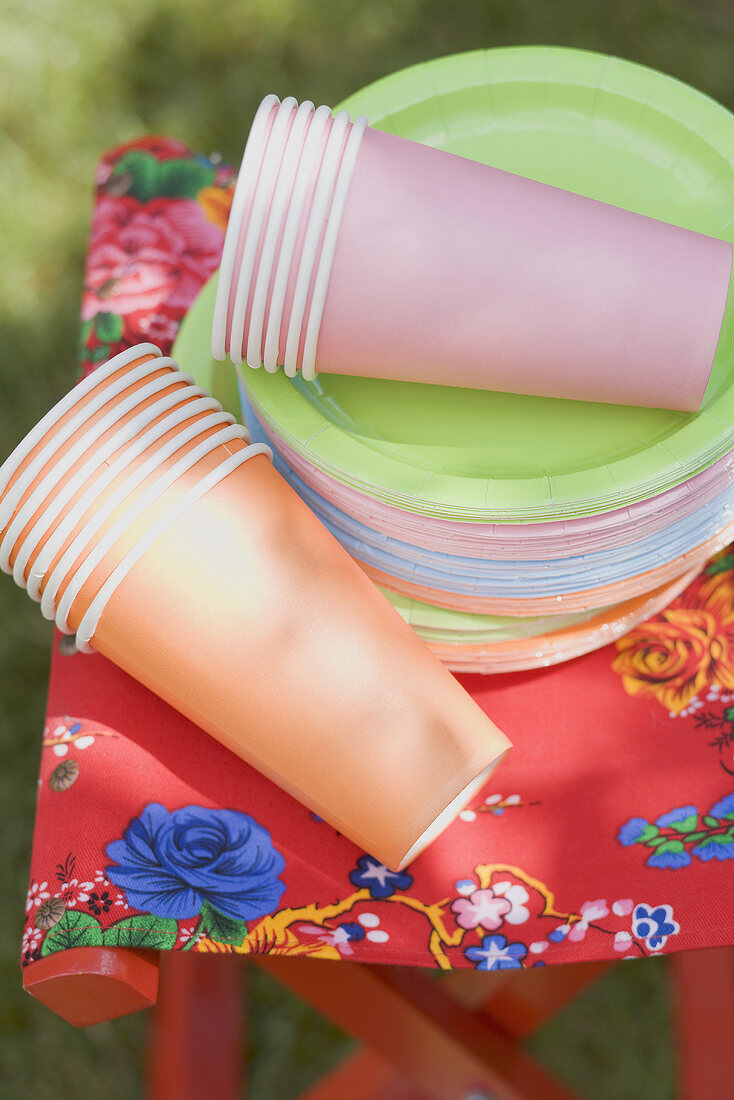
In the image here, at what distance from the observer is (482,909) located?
2.56 feet

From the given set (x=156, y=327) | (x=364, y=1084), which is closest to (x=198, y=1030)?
(x=364, y=1084)

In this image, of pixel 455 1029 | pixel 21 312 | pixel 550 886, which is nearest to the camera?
pixel 550 886

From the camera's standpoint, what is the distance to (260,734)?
712 millimetres

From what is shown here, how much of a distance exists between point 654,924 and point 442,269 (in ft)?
1.54

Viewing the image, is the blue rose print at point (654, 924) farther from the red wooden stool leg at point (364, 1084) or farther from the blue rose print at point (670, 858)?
the red wooden stool leg at point (364, 1084)

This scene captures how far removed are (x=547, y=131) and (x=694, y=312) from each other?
0.83 feet

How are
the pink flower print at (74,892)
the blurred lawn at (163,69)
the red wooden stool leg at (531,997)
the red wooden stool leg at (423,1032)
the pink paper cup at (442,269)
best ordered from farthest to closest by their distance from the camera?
the blurred lawn at (163,69) → the red wooden stool leg at (531,997) → the red wooden stool leg at (423,1032) → the pink flower print at (74,892) → the pink paper cup at (442,269)

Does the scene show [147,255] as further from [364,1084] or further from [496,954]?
[364,1084]

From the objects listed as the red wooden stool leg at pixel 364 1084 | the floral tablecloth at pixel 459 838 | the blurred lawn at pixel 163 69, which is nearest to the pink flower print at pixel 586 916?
the floral tablecloth at pixel 459 838

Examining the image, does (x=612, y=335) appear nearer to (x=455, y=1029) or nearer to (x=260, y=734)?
(x=260, y=734)

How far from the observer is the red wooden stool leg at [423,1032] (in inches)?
37.9

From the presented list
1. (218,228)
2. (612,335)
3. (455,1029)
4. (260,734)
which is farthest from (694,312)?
(455,1029)

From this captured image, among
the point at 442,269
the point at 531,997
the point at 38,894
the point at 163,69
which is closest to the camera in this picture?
the point at 442,269

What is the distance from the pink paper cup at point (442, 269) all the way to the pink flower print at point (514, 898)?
363 mm
